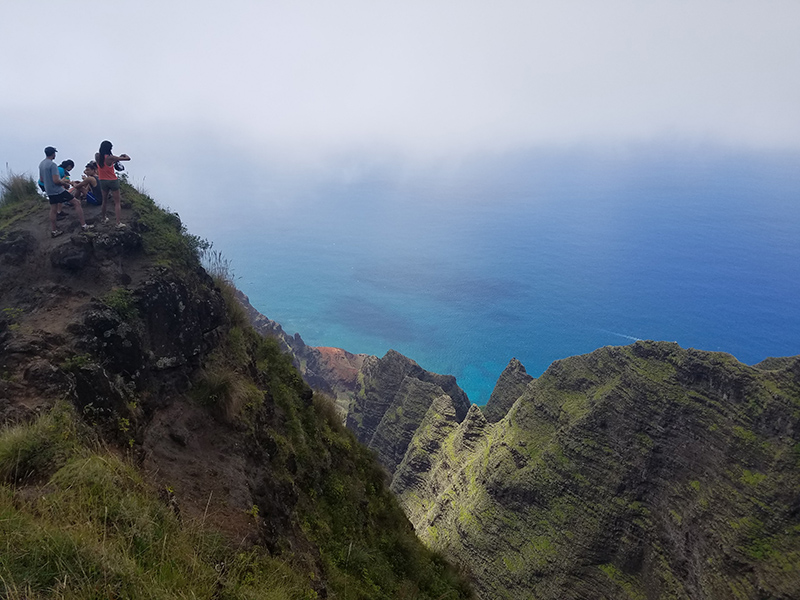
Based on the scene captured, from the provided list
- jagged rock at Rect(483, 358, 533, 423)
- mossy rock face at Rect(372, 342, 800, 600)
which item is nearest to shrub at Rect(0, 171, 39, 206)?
mossy rock face at Rect(372, 342, 800, 600)

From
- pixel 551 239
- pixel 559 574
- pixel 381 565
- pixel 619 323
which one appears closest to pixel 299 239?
pixel 551 239

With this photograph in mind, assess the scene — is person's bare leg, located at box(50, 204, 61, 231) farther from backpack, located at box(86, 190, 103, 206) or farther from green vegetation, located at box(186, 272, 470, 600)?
green vegetation, located at box(186, 272, 470, 600)

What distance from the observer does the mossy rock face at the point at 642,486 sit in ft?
62.5

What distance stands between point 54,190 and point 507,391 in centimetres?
3464

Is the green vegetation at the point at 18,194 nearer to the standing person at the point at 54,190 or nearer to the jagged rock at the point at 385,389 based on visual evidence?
the standing person at the point at 54,190

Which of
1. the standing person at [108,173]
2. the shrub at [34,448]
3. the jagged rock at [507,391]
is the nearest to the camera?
the shrub at [34,448]

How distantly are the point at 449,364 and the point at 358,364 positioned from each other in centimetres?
1854

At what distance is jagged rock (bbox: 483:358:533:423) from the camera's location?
37.4m

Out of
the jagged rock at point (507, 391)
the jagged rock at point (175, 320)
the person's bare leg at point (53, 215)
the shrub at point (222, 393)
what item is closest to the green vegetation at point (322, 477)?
the shrub at point (222, 393)

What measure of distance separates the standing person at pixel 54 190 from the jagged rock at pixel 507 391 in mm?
32947

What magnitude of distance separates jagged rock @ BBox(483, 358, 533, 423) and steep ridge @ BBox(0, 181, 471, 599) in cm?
2692

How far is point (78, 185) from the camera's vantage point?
32.1 ft

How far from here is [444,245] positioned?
13862cm

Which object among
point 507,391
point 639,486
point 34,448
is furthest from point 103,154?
point 507,391
